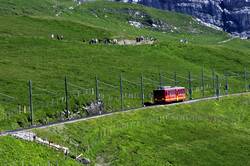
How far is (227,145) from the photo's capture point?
9962 cm

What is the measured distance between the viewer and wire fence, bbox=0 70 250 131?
11112cm

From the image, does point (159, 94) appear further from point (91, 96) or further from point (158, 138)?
point (158, 138)

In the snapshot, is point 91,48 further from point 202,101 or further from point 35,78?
point 202,101

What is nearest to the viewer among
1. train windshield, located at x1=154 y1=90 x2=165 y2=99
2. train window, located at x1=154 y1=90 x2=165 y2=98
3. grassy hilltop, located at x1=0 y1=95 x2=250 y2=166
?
grassy hilltop, located at x1=0 y1=95 x2=250 y2=166

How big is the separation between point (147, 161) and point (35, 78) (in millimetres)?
65127

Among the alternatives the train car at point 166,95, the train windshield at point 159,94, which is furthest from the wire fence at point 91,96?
the train car at point 166,95

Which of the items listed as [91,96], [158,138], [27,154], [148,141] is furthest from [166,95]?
[27,154]

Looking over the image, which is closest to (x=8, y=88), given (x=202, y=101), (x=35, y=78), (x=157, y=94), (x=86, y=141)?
(x=35, y=78)

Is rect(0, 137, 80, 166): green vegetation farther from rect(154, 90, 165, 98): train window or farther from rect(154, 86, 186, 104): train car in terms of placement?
rect(154, 86, 186, 104): train car

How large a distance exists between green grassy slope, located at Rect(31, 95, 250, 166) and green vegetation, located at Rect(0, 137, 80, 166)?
6.11 metres

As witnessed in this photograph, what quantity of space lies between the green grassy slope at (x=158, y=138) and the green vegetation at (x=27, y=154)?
20.0 ft

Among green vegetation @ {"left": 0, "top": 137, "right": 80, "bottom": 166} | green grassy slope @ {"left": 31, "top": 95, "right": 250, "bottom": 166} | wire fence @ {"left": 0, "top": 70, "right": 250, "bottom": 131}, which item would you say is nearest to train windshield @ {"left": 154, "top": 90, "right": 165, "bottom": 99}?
wire fence @ {"left": 0, "top": 70, "right": 250, "bottom": 131}

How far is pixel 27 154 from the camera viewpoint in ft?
230

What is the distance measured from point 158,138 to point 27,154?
1206 inches
